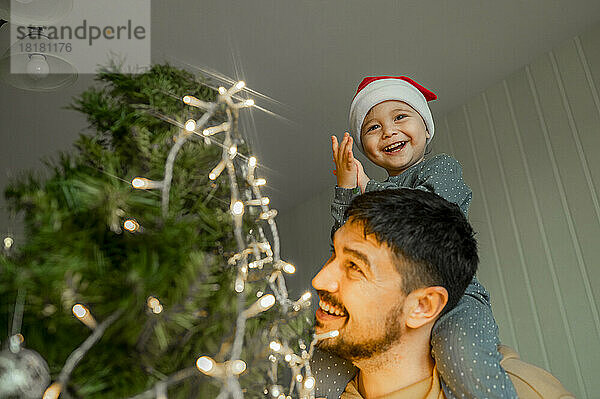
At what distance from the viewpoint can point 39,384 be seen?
27 centimetres

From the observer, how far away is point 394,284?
801mm

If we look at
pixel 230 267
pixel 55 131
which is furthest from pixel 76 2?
pixel 230 267

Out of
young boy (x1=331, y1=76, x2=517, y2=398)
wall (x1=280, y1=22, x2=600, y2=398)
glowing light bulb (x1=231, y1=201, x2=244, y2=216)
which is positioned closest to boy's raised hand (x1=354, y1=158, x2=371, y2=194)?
young boy (x1=331, y1=76, x2=517, y2=398)

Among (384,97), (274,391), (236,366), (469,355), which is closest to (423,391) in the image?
(469,355)

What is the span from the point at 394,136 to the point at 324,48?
3.64 ft

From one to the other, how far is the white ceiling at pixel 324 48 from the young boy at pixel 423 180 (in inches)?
29.7

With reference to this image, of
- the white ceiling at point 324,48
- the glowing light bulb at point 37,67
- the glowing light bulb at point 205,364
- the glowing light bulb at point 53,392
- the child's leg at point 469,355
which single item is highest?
the white ceiling at point 324,48

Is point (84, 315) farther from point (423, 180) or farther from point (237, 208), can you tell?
point (423, 180)

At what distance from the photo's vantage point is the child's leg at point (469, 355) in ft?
2.55

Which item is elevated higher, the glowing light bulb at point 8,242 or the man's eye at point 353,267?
the man's eye at point 353,267

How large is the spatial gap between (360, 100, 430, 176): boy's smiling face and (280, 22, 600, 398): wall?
3.99 feet

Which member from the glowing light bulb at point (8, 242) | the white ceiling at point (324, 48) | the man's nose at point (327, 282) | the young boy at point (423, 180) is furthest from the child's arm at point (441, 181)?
the white ceiling at point (324, 48)

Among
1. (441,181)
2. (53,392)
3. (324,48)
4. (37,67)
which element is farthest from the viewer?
(324,48)

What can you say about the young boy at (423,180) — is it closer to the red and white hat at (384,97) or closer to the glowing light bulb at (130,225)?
the red and white hat at (384,97)
